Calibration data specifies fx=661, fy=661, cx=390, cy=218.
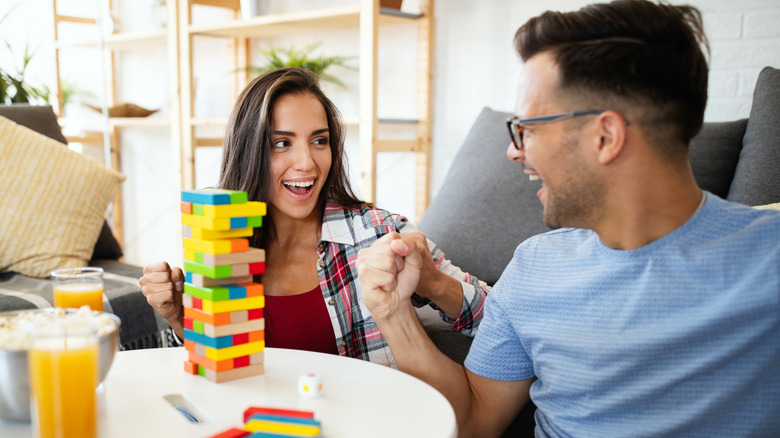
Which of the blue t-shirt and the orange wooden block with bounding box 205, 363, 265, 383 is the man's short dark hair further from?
the orange wooden block with bounding box 205, 363, 265, 383

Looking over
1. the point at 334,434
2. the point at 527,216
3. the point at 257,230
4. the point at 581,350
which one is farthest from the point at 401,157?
the point at 334,434

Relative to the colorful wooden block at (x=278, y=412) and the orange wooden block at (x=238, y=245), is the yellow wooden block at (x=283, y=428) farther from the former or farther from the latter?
the orange wooden block at (x=238, y=245)

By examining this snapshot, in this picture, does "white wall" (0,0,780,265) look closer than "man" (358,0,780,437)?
No

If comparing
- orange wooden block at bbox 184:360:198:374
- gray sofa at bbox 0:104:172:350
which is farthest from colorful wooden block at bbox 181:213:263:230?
gray sofa at bbox 0:104:172:350

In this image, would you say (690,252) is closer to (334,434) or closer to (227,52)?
(334,434)

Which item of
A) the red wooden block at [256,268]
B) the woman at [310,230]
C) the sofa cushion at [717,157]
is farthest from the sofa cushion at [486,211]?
the red wooden block at [256,268]

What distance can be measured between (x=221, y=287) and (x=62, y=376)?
33 cm

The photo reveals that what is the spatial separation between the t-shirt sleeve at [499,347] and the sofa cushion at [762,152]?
748 mm

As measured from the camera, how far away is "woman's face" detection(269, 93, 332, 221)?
5.32 feet

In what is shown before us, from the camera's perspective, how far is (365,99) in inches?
102

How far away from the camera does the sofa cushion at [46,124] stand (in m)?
2.45

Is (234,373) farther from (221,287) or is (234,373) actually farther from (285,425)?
(285,425)

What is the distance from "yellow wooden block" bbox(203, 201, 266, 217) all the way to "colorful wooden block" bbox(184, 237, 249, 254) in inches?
1.7

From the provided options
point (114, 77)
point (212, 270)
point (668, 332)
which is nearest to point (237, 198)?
point (212, 270)
